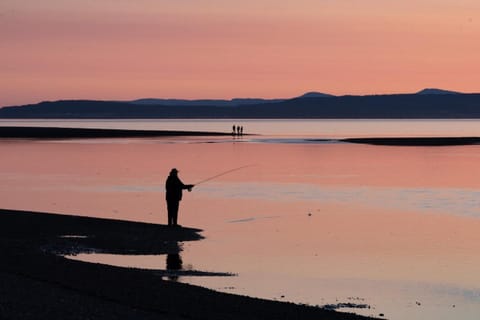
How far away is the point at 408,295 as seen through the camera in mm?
19750

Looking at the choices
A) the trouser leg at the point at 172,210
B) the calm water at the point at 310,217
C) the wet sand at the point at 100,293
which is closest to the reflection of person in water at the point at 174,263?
the calm water at the point at 310,217

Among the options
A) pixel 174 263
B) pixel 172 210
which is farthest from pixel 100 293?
pixel 172 210

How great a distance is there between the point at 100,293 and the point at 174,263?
5.83 metres

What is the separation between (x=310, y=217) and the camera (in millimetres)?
33469

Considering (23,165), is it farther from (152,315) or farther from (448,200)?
(152,315)

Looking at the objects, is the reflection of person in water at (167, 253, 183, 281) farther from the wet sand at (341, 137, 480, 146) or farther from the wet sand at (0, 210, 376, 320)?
the wet sand at (341, 137, 480, 146)

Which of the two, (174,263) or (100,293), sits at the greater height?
(100,293)

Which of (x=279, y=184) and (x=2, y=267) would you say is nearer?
(x=2, y=267)

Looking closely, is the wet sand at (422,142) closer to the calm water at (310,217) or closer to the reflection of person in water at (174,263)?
the calm water at (310,217)

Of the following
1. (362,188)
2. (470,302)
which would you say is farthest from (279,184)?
(470,302)

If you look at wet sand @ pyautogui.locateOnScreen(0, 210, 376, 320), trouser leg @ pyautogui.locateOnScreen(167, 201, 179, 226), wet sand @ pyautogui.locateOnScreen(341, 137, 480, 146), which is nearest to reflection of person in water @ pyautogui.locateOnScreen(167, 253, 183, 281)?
wet sand @ pyautogui.locateOnScreen(0, 210, 376, 320)

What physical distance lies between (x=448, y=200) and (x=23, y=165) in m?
30.5

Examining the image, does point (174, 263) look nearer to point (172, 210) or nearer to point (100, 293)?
point (100, 293)

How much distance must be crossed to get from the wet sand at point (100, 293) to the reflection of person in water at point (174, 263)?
357mm
